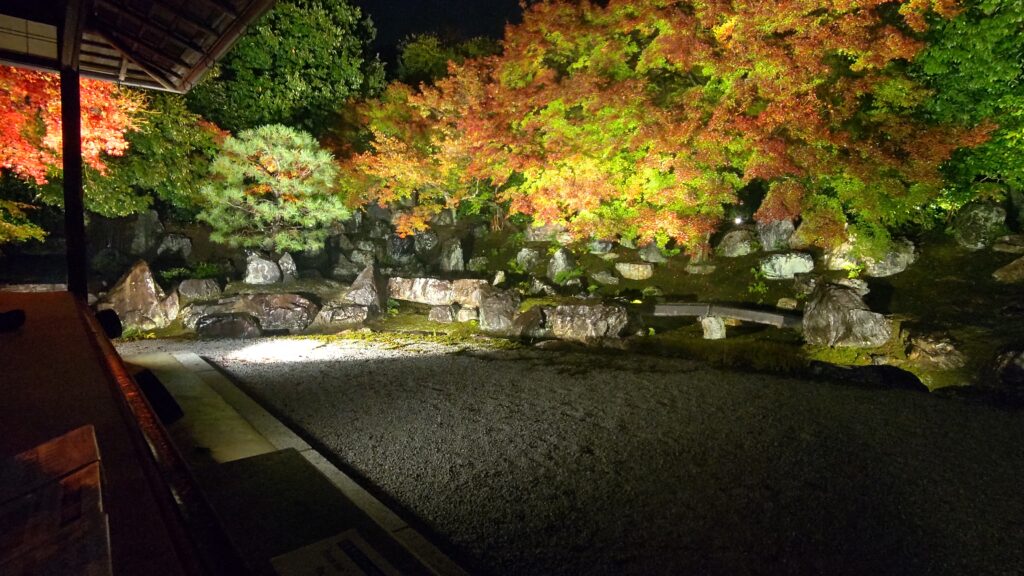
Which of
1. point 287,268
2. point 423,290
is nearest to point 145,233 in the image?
point 287,268

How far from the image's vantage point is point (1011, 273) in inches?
314

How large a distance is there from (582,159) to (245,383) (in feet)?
25.7

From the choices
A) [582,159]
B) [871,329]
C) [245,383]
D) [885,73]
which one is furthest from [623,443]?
[885,73]

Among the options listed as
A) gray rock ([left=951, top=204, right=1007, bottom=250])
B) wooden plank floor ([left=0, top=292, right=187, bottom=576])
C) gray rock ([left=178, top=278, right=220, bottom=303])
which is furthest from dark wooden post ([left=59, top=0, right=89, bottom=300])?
gray rock ([left=951, top=204, right=1007, bottom=250])

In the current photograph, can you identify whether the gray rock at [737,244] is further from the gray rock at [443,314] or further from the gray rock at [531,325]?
the gray rock at [443,314]

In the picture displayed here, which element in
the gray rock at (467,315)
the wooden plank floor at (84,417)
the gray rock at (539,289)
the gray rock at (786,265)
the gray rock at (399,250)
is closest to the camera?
the wooden plank floor at (84,417)

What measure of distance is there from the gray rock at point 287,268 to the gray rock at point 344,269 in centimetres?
156

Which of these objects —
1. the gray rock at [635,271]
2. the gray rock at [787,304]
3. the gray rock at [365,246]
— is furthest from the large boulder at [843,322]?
the gray rock at [365,246]

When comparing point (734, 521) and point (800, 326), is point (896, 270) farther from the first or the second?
point (734, 521)

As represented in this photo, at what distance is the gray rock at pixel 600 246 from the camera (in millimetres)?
12957

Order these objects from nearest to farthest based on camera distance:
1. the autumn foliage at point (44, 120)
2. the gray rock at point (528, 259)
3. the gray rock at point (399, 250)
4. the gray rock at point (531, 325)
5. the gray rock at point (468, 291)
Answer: the autumn foliage at point (44, 120)
the gray rock at point (531, 325)
the gray rock at point (468, 291)
the gray rock at point (528, 259)
the gray rock at point (399, 250)

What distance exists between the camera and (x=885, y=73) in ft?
25.5

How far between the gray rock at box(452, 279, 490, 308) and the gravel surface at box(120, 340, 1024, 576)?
16.5 feet

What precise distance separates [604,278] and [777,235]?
4324 millimetres
